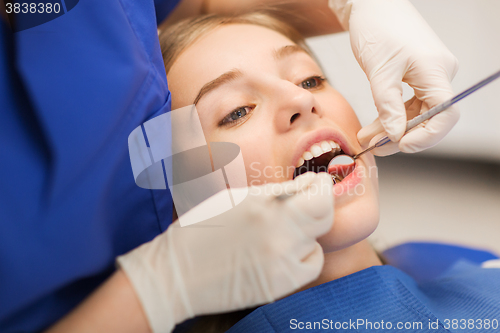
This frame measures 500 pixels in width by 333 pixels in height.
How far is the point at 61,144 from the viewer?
71cm

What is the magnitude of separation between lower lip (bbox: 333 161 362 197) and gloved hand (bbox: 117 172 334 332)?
140 mm

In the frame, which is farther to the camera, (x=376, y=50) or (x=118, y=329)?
(x=376, y=50)

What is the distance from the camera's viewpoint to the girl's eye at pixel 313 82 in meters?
1.02

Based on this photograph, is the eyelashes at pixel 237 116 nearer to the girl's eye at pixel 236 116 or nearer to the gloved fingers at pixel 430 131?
the girl's eye at pixel 236 116

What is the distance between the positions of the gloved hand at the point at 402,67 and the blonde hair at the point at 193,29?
316 millimetres

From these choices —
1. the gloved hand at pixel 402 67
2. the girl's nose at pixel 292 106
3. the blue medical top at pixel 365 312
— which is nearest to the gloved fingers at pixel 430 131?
the gloved hand at pixel 402 67

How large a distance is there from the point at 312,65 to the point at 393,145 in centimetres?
33

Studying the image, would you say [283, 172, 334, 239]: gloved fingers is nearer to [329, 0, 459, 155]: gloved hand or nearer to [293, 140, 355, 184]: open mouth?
[293, 140, 355, 184]: open mouth

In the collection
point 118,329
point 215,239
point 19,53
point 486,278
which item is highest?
point 19,53

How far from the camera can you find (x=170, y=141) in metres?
0.92

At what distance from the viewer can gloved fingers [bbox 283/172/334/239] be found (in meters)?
0.67

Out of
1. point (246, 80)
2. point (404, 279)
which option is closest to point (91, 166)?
point (246, 80)

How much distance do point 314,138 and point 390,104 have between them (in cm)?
21

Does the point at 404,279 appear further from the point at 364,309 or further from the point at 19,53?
the point at 19,53
